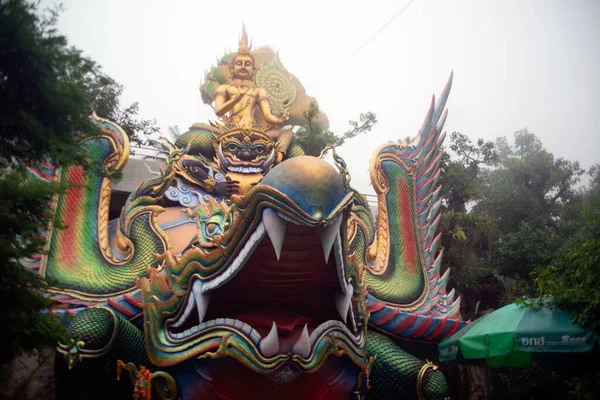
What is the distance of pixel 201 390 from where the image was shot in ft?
11.4

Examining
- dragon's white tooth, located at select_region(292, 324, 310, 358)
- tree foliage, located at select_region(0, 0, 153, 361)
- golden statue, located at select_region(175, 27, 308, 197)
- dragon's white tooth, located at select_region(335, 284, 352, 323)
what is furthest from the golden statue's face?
dragon's white tooth, located at select_region(292, 324, 310, 358)

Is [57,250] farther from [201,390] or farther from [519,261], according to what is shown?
[519,261]

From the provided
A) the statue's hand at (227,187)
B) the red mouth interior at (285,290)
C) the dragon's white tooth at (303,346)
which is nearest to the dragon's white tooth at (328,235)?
the red mouth interior at (285,290)

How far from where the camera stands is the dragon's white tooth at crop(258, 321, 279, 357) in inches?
126

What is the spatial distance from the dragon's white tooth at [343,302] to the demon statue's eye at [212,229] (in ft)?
3.59

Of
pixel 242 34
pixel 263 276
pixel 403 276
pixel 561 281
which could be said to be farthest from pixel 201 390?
pixel 242 34

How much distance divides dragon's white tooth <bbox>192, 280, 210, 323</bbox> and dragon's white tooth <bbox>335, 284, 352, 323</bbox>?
2.83 ft

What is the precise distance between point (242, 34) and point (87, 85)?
14.5ft

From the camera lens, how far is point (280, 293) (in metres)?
3.61

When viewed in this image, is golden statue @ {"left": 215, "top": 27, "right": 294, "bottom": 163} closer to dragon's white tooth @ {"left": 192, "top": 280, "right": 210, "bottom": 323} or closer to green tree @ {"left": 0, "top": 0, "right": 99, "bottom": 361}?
green tree @ {"left": 0, "top": 0, "right": 99, "bottom": 361}

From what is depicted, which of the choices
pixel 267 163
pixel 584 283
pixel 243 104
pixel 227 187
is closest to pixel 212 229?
pixel 227 187

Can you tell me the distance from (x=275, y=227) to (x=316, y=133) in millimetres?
6523

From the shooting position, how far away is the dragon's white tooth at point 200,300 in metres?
3.37

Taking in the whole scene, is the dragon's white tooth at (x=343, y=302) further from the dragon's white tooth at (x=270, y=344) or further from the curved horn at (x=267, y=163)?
the curved horn at (x=267, y=163)
